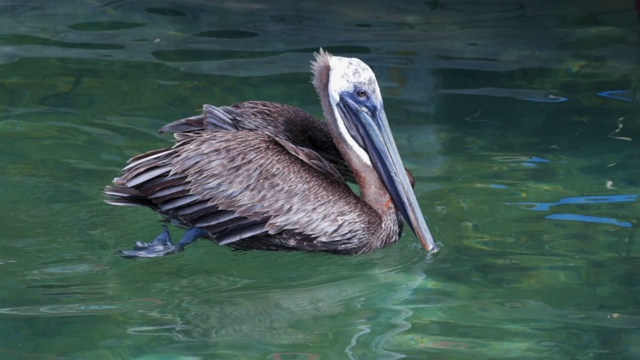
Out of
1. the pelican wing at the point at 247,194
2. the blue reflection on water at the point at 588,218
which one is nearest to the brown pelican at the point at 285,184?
the pelican wing at the point at 247,194

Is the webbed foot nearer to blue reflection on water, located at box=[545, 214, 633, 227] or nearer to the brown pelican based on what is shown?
the brown pelican

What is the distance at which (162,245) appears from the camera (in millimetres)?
5109


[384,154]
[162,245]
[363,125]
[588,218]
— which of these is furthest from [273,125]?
[588,218]

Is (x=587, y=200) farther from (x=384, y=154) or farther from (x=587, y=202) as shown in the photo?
(x=384, y=154)

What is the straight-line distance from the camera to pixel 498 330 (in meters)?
4.51

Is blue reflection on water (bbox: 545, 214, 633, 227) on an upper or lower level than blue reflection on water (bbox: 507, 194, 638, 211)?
lower

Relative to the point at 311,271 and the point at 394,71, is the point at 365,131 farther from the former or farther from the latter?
the point at 394,71

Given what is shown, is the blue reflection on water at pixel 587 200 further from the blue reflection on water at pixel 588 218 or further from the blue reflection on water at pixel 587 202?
the blue reflection on water at pixel 588 218

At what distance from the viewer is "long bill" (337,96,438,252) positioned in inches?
205

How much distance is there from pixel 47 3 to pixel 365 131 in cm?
408

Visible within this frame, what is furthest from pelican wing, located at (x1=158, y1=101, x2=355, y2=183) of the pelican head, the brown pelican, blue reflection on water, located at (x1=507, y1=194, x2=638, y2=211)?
blue reflection on water, located at (x1=507, y1=194, x2=638, y2=211)

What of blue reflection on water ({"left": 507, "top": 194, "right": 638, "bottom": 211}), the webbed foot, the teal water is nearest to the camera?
the teal water

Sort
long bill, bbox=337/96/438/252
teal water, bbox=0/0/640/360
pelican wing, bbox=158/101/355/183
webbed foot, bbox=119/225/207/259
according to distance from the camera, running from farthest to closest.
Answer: pelican wing, bbox=158/101/355/183 → long bill, bbox=337/96/438/252 → webbed foot, bbox=119/225/207/259 → teal water, bbox=0/0/640/360

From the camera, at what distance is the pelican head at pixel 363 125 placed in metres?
5.23
